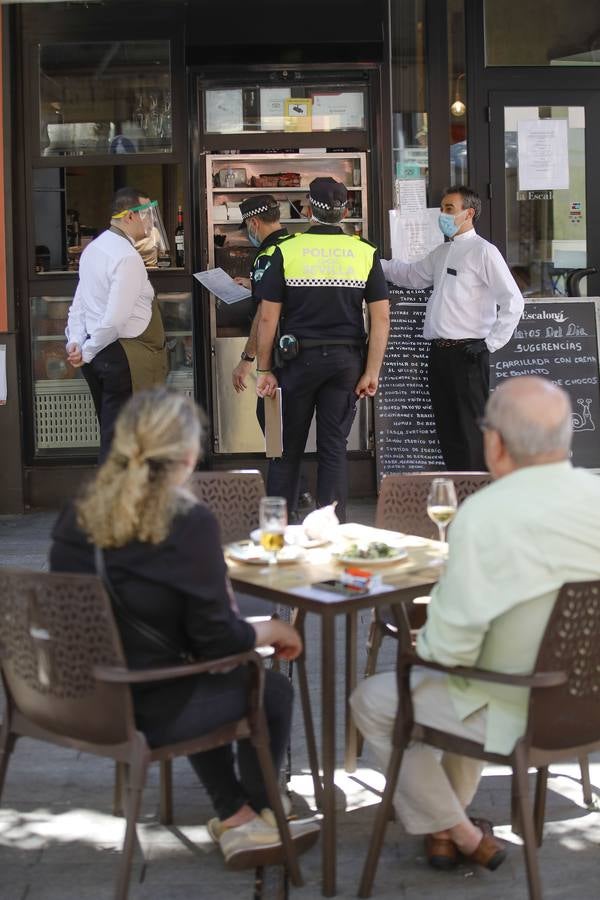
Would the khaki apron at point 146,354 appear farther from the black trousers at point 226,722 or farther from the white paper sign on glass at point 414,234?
the black trousers at point 226,722

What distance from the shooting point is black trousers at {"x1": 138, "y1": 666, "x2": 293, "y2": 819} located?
10.7ft

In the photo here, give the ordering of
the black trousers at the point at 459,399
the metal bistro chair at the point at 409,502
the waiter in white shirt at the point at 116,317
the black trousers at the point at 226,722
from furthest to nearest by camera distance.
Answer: the black trousers at the point at 459,399
the waiter in white shirt at the point at 116,317
the metal bistro chair at the point at 409,502
the black trousers at the point at 226,722

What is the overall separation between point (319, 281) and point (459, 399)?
153 cm

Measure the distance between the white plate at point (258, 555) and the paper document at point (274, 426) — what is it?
262 centimetres

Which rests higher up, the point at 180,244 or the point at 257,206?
the point at 257,206

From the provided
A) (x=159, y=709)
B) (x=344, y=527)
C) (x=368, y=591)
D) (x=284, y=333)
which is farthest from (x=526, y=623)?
(x=284, y=333)

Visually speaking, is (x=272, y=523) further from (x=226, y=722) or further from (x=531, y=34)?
(x=531, y=34)

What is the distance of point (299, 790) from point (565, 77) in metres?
5.50

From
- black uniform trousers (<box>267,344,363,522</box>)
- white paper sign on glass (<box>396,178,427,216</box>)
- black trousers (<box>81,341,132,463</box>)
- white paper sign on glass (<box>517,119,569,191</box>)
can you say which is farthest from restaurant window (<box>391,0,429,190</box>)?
black trousers (<box>81,341,132,463</box>)

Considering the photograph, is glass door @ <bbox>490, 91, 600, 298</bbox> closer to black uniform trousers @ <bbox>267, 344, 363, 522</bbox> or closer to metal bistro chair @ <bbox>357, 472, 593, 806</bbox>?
black uniform trousers @ <bbox>267, 344, 363, 522</bbox>

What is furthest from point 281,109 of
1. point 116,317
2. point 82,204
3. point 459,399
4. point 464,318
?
point 459,399

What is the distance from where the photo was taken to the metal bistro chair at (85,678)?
10.1ft

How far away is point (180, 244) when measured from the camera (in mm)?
8289

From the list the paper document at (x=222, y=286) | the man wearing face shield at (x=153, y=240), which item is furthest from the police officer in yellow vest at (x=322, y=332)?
the paper document at (x=222, y=286)
